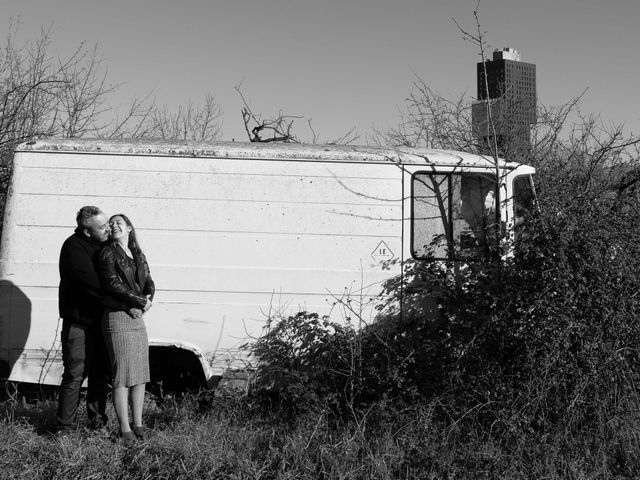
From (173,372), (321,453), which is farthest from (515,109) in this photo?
(321,453)

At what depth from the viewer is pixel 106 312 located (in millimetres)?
4656

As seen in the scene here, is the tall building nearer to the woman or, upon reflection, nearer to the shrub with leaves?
the shrub with leaves

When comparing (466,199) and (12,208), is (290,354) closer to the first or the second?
(466,199)

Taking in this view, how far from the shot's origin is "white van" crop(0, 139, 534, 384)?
528cm

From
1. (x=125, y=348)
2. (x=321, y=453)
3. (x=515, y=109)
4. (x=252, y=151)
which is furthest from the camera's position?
(x=515, y=109)

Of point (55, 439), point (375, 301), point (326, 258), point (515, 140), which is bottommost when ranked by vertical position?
point (55, 439)

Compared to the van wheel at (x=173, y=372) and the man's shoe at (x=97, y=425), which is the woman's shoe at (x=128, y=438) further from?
the van wheel at (x=173, y=372)

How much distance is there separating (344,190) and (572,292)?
203 centimetres

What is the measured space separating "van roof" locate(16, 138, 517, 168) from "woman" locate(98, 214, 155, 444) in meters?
0.96

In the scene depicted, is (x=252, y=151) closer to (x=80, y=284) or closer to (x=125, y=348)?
(x=80, y=284)

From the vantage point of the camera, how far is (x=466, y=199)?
552cm

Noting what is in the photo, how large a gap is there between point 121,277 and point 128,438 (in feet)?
3.70

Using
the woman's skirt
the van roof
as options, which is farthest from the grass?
the van roof

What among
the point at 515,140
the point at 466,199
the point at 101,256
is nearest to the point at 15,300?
the point at 101,256
